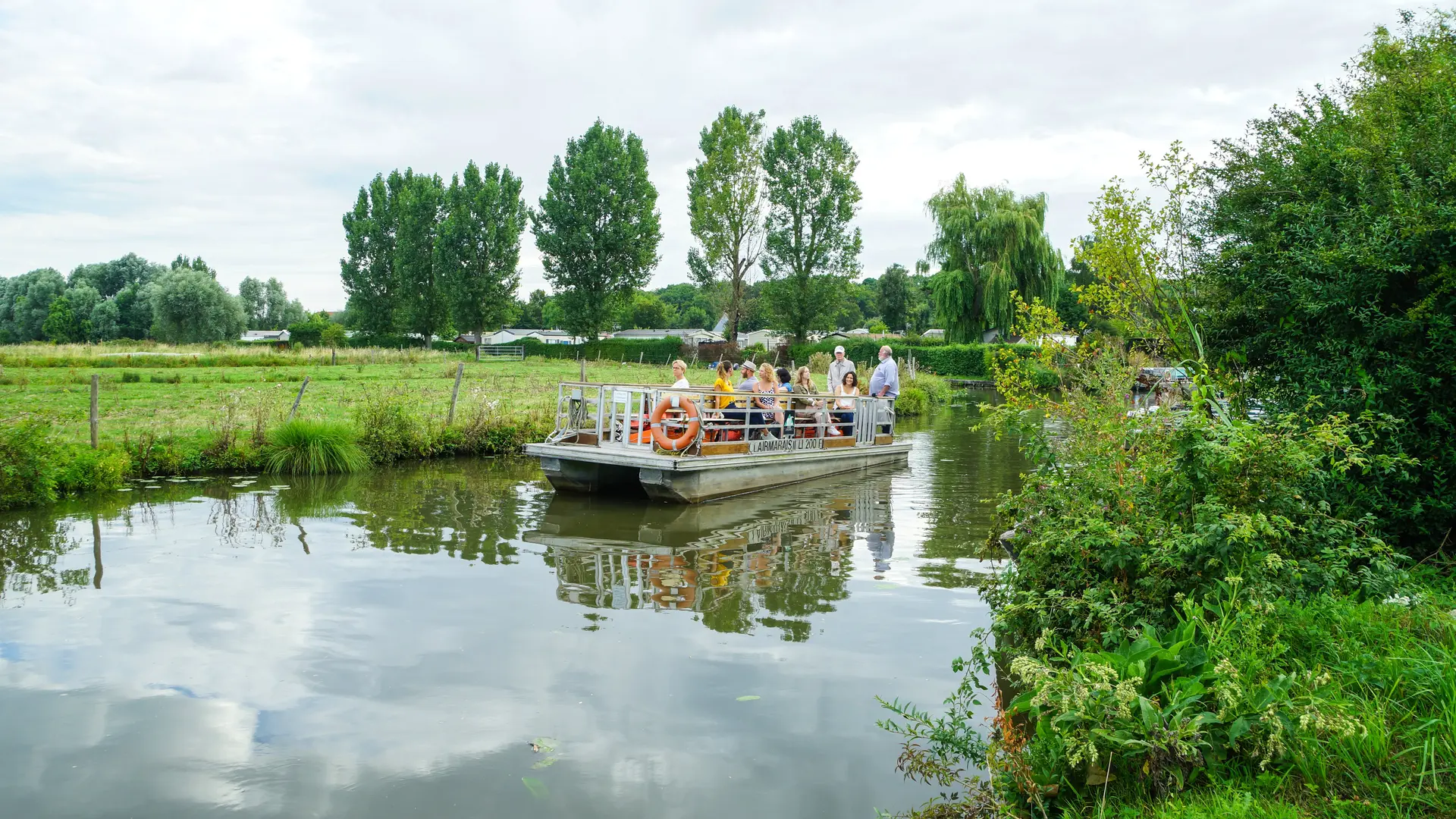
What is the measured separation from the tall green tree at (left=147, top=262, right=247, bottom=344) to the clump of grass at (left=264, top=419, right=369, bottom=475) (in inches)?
2416

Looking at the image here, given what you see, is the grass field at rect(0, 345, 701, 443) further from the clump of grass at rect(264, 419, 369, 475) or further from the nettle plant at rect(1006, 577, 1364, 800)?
the nettle plant at rect(1006, 577, 1364, 800)

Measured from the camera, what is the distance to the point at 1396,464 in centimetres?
541

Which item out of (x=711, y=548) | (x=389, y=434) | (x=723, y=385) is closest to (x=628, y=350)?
(x=389, y=434)

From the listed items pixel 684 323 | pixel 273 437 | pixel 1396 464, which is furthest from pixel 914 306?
pixel 1396 464

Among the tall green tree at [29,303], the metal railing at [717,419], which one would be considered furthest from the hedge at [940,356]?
the tall green tree at [29,303]

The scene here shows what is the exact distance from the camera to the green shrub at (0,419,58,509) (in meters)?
11.0

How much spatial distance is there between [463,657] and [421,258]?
2301 inches

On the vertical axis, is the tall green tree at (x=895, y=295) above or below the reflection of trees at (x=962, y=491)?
above

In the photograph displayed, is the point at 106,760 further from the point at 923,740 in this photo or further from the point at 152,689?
the point at 923,740

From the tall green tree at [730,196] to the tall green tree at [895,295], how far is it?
46.2 metres

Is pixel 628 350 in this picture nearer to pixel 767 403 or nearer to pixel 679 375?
pixel 767 403

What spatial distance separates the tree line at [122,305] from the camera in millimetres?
67125

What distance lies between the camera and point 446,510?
11727 millimetres

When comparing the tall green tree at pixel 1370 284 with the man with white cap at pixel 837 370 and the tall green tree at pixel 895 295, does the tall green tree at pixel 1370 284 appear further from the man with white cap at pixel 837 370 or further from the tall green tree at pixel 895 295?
the tall green tree at pixel 895 295
